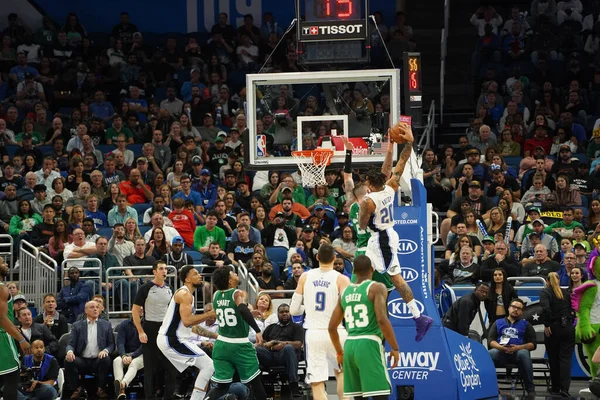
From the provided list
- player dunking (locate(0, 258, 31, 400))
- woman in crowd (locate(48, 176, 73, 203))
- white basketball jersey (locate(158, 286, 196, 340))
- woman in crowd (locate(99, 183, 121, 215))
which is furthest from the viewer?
woman in crowd (locate(48, 176, 73, 203))

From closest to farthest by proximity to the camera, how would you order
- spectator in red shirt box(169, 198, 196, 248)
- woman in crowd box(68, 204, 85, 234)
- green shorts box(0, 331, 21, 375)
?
green shorts box(0, 331, 21, 375) → woman in crowd box(68, 204, 85, 234) → spectator in red shirt box(169, 198, 196, 248)

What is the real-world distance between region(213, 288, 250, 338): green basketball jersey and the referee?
286 centimetres

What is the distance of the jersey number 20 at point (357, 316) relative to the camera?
1167 centimetres

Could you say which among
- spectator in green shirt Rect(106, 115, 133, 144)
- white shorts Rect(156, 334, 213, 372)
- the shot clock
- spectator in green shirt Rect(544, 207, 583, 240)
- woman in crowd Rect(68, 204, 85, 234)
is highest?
the shot clock

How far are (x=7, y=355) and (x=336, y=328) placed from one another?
3729mm

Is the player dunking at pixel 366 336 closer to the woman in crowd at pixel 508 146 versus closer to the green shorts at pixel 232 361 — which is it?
the green shorts at pixel 232 361

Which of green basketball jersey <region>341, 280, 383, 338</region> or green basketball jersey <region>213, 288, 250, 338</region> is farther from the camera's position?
green basketball jersey <region>213, 288, 250, 338</region>

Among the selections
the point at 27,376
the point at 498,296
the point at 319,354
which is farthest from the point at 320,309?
the point at 498,296

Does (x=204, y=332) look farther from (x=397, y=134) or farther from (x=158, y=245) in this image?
(x=397, y=134)

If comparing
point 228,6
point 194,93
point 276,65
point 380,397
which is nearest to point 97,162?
point 194,93

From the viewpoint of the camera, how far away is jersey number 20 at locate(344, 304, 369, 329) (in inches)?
460

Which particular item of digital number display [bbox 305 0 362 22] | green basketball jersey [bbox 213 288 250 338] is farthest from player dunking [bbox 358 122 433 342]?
digital number display [bbox 305 0 362 22]

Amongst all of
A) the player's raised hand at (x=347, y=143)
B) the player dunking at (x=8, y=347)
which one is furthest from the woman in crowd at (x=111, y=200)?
the player dunking at (x=8, y=347)

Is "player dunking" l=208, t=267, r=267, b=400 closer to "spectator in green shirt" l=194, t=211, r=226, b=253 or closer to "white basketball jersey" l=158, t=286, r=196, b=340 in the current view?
"white basketball jersey" l=158, t=286, r=196, b=340
